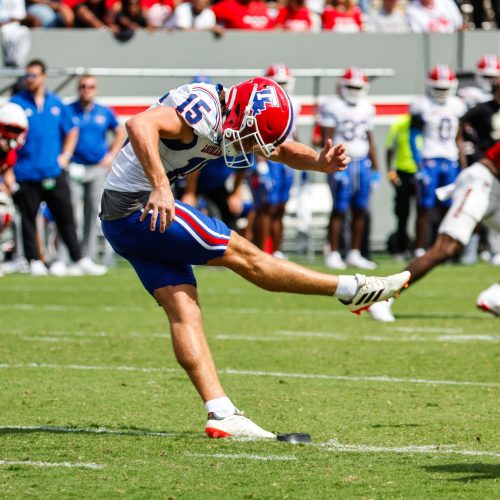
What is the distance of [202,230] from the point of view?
18.3 feet

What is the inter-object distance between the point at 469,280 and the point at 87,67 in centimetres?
660

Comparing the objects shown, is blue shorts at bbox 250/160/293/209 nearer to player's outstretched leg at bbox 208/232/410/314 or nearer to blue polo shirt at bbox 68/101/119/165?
blue polo shirt at bbox 68/101/119/165

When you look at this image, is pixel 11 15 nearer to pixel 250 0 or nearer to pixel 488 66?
pixel 250 0

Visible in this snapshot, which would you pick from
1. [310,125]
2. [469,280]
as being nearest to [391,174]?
[310,125]

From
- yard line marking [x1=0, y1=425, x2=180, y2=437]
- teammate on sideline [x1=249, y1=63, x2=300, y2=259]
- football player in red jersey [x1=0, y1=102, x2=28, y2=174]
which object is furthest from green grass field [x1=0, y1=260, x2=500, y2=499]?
teammate on sideline [x1=249, y1=63, x2=300, y2=259]

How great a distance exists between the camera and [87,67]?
18.2 m

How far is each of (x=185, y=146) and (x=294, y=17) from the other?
558 inches

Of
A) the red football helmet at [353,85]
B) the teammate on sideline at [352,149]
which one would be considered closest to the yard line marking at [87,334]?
the teammate on sideline at [352,149]

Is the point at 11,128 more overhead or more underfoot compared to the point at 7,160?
more overhead

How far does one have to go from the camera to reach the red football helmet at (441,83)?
54.5 ft

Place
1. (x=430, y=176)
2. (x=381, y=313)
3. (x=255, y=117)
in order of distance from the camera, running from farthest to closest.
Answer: (x=430, y=176)
(x=381, y=313)
(x=255, y=117)

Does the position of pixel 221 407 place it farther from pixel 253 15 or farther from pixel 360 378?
pixel 253 15

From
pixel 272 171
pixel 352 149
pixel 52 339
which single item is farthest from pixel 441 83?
pixel 52 339

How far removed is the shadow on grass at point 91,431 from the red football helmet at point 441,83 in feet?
37.9
